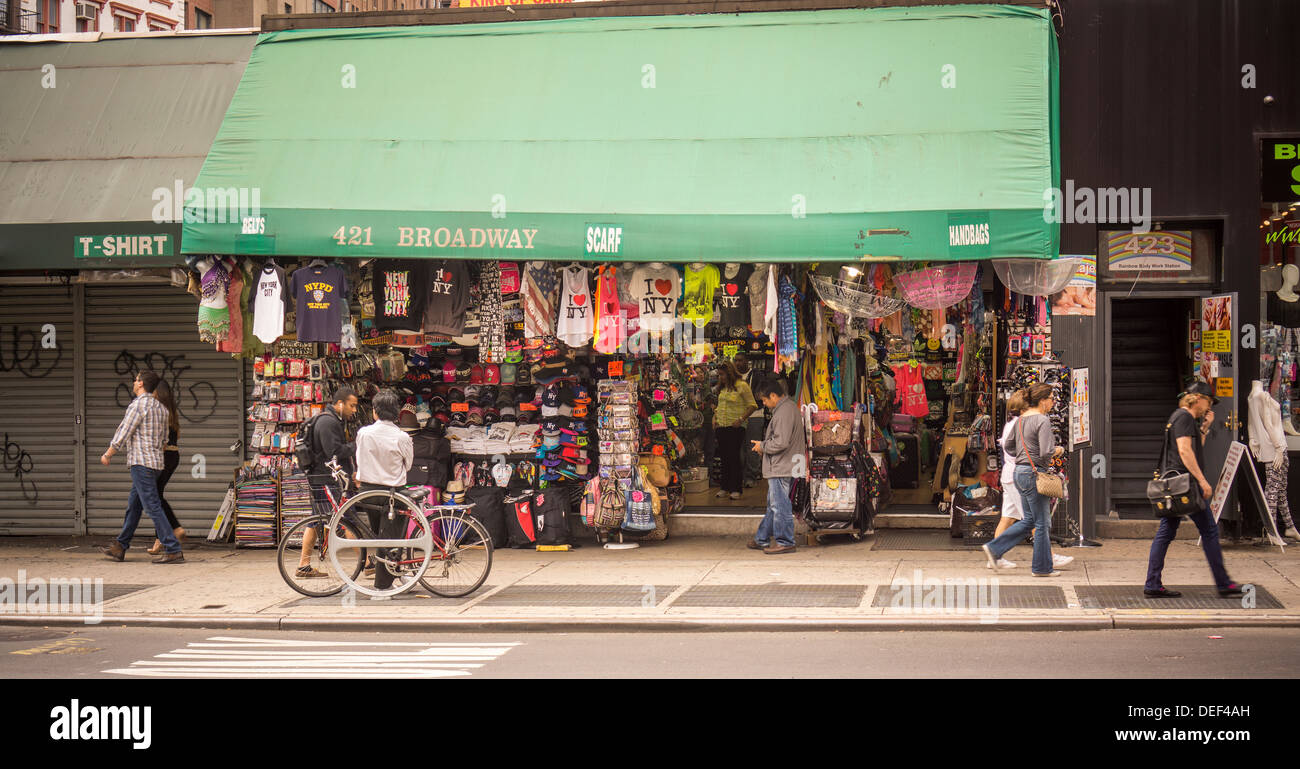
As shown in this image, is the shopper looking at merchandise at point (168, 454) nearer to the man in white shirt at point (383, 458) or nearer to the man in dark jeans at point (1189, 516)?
the man in white shirt at point (383, 458)

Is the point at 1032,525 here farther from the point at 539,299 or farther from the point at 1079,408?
the point at 539,299

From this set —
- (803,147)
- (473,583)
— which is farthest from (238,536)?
(803,147)

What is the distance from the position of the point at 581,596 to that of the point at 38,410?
8056 mm

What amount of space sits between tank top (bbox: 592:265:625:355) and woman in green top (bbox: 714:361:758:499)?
2.75m

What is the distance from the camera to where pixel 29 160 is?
1377 cm

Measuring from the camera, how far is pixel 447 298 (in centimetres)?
1312

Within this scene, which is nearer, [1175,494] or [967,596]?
[1175,494]

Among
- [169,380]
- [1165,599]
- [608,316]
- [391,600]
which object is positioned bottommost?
[391,600]

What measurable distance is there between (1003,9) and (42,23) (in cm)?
3706

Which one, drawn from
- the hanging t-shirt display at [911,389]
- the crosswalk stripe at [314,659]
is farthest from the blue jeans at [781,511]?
the crosswalk stripe at [314,659]

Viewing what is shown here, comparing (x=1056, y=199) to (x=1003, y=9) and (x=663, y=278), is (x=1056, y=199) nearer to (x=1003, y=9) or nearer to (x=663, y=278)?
(x=1003, y=9)

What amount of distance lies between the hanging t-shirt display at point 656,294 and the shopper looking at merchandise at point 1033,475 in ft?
12.1

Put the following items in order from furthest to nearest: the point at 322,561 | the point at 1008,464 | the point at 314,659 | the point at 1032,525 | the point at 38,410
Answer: the point at 38,410
the point at 322,561
the point at 1008,464
the point at 1032,525
the point at 314,659

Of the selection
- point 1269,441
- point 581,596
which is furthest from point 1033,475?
point 581,596
